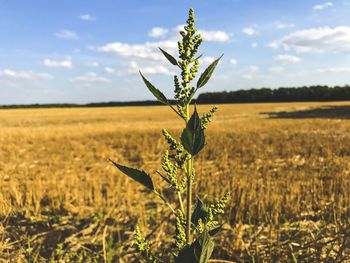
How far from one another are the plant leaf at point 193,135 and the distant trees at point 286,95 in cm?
9120

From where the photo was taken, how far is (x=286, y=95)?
90.8 meters

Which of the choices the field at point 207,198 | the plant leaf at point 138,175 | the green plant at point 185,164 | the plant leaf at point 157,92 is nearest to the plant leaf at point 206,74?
the green plant at point 185,164

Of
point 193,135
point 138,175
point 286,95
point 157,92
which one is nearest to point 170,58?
point 157,92

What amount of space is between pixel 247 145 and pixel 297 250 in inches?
386

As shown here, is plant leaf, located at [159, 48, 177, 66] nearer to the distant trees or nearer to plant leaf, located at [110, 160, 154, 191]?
plant leaf, located at [110, 160, 154, 191]

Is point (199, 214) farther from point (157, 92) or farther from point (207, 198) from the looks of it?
point (207, 198)

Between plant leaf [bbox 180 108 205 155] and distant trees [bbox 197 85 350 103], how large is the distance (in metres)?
91.2

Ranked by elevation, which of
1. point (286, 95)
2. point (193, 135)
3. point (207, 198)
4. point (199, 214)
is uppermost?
point (286, 95)

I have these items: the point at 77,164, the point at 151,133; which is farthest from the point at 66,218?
the point at 151,133

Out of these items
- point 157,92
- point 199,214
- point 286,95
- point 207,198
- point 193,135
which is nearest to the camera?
point 193,135

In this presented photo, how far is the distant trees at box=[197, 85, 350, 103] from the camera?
3418 inches

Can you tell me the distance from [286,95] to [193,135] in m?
93.8

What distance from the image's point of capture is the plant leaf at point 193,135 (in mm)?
1288

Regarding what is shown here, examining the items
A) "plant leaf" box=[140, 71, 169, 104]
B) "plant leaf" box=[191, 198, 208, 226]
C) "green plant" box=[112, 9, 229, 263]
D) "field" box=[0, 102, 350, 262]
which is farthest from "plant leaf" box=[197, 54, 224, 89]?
"field" box=[0, 102, 350, 262]
